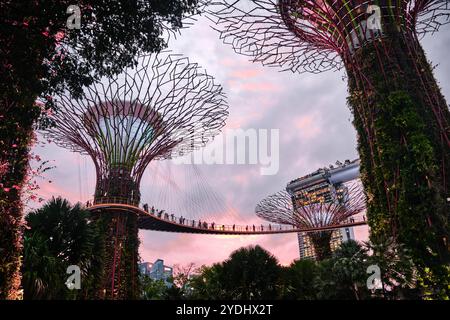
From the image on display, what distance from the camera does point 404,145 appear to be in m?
12.2

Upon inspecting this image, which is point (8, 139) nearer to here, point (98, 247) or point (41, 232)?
point (41, 232)

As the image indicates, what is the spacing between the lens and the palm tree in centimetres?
1134

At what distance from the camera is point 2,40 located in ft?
19.7

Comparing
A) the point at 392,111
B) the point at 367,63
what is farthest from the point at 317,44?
the point at 392,111

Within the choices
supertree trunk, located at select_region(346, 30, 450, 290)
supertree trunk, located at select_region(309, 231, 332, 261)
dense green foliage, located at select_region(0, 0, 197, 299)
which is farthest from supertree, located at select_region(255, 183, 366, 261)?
dense green foliage, located at select_region(0, 0, 197, 299)

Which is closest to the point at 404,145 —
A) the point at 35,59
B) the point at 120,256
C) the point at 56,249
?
the point at 35,59

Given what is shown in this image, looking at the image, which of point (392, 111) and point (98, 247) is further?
point (98, 247)

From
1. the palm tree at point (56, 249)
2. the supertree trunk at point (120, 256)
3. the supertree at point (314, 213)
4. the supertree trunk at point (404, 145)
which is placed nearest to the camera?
the supertree trunk at point (404, 145)

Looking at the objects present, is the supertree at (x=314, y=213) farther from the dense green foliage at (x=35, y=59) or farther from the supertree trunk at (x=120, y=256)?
the dense green foliage at (x=35, y=59)

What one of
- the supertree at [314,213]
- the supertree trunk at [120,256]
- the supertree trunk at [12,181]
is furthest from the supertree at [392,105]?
the supertree at [314,213]

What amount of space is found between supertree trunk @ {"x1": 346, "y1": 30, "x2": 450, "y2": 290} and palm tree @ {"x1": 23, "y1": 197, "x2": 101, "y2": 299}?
12126 mm

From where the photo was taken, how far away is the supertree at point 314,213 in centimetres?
3491

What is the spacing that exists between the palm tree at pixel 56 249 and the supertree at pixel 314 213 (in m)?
23.3
